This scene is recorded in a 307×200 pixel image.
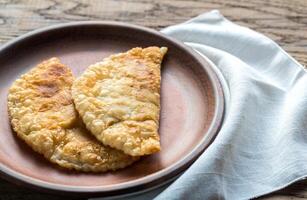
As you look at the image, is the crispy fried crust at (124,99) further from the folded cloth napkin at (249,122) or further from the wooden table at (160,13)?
the wooden table at (160,13)

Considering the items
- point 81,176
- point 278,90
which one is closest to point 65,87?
point 81,176

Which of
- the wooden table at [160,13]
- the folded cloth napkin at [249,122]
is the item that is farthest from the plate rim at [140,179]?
the wooden table at [160,13]

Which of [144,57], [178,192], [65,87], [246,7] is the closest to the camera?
[178,192]

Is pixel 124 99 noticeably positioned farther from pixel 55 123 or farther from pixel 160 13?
pixel 160 13

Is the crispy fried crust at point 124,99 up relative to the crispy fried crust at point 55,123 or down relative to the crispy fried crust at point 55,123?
up

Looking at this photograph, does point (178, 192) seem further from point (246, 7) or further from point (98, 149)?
point (246, 7)

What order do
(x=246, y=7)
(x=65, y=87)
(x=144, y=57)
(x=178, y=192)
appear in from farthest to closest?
1. (x=246, y=7)
2. (x=144, y=57)
3. (x=65, y=87)
4. (x=178, y=192)
